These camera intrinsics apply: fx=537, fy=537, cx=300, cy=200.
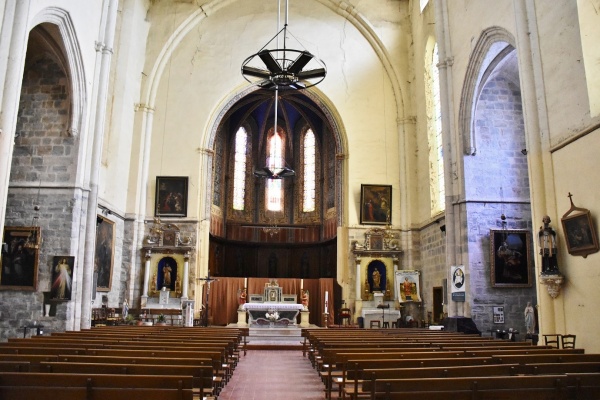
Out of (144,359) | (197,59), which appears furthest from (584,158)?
(197,59)

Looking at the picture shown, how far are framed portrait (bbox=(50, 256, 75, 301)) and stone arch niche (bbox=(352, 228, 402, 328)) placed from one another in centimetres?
1193

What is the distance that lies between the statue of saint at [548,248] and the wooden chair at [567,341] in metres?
1.37

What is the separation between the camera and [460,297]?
16.6 m

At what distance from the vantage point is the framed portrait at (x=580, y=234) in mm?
10445

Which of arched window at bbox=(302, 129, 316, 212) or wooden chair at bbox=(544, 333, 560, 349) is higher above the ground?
arched window at bbox=(302, 129, 316, 212)

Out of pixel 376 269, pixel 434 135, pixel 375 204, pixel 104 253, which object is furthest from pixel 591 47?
pixel 104 253

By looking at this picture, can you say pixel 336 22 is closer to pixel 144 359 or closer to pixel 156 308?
pixel 156 308

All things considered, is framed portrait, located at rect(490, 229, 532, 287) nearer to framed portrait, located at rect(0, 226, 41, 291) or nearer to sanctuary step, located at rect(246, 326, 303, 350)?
sanctuary step, located at rect(246, 326, 303, 350)

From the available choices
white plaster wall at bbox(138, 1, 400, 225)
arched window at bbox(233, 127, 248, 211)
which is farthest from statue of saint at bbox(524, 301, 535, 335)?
arched window at bbox(233, 127, 248, 211)

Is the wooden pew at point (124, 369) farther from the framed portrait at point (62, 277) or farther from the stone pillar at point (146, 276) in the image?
the stone pillar at point (146, 276)

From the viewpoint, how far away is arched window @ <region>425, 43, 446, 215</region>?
21844 millimetres

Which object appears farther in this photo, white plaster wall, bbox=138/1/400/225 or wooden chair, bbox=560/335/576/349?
white plaster wall, bbox=138/1/400/225

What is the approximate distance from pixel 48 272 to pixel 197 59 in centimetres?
1321

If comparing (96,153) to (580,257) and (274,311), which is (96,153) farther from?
(580,257)
